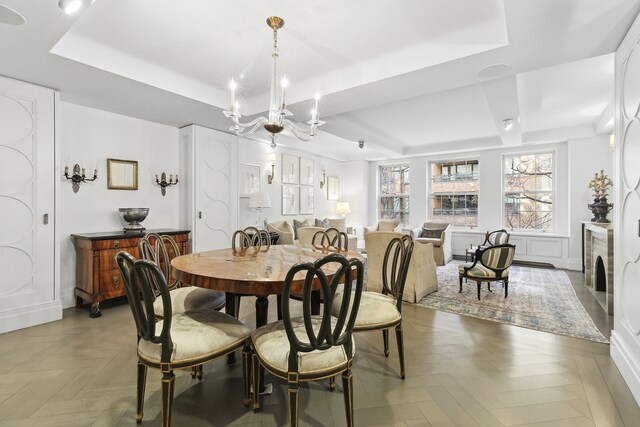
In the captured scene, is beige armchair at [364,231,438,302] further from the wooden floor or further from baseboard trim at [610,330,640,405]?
baseboard trim at [610,330,640,405]

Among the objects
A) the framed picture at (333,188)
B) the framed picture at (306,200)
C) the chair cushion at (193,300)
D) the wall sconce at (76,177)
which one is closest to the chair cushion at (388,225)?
the framed picture at (333,188)

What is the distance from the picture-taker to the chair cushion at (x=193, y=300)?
217 centimetres

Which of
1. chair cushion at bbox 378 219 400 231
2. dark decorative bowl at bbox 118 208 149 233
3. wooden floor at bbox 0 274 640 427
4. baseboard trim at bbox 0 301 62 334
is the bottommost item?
wooden floor at bbox 0 274 640 427

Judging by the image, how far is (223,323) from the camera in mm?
1803

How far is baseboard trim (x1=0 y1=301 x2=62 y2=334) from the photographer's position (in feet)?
9.75

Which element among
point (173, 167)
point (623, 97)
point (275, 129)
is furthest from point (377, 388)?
Result: point (173, 167)

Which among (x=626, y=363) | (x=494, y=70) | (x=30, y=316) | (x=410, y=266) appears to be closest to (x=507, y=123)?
(x=494, y=70)

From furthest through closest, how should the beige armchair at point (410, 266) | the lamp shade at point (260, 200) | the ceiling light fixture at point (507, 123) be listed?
the lamp shade at point (260, 200), the ceiling light fixture at point (507, 123), the beige armchair at point (410, 266)

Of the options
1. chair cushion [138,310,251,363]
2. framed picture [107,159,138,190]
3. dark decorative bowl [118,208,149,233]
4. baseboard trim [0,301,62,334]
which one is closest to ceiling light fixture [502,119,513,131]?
chair cushion [138,310,251,363]

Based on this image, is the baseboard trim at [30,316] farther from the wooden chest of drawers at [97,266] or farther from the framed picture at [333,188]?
the framed picture at [333,188]

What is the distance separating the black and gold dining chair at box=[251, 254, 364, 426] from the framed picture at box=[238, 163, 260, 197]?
13.7ft

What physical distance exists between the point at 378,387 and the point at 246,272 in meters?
1.15

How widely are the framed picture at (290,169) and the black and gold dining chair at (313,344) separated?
502cm

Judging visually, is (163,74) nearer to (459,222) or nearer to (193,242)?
(193,242)
